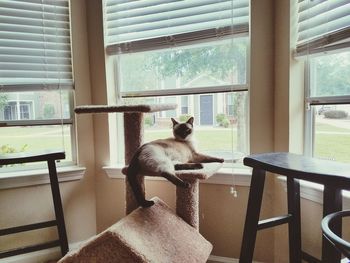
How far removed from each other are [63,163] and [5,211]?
45 centimetres

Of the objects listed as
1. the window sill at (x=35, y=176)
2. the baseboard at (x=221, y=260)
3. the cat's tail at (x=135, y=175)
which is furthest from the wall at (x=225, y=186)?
the cat's tail at (x=135, y=175)

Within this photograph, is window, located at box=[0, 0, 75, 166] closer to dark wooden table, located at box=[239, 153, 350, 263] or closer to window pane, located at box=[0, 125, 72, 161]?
window pane, located at box=[0, 125, 72, 161]

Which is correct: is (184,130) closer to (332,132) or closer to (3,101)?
(332,132)

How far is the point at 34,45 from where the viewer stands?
1841mm

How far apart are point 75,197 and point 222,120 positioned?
112 cm

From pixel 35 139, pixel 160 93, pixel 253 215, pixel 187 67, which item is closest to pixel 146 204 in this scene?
pixel 253 215

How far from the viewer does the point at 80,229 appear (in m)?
1.98

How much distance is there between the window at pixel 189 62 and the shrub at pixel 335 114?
45cm

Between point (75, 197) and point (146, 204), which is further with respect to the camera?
point (75, 197)

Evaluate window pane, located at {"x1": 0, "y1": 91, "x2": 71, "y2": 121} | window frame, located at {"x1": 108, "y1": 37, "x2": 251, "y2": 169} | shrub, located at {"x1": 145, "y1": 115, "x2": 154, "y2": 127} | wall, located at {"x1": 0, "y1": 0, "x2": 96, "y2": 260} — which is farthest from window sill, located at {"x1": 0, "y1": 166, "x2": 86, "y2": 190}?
shrub, located at {"x1": 145, "y1": 115, "x2": 154, "y2": 127}

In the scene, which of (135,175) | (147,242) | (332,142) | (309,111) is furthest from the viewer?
(309,111)

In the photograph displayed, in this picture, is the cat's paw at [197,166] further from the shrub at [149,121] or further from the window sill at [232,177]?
the shrub at [149,121]

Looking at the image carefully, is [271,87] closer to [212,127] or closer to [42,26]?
[212,127]

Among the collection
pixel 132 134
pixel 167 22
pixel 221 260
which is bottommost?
pixel 221 260
